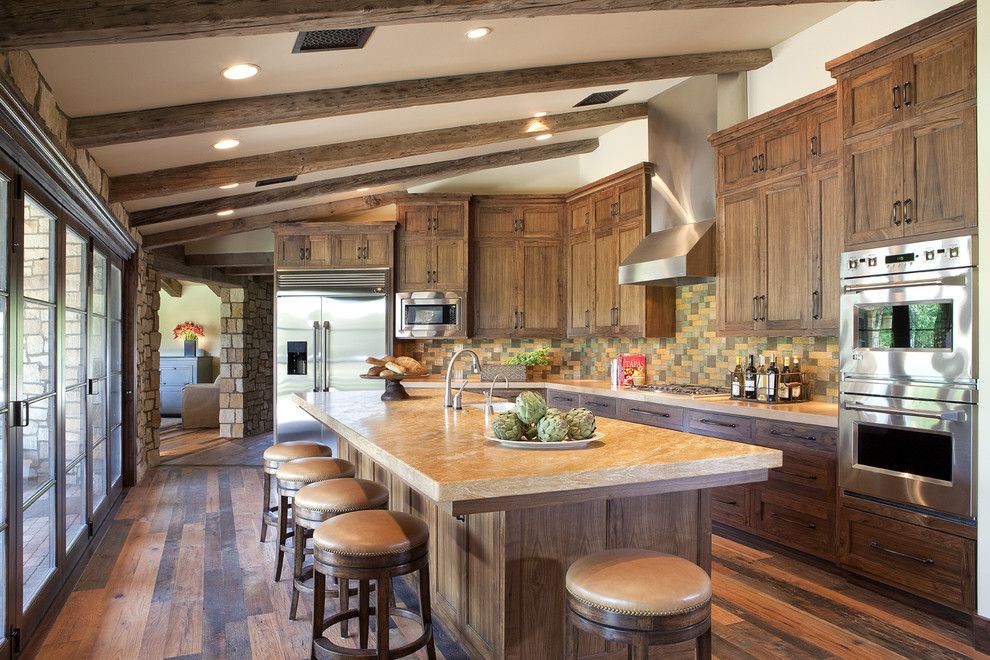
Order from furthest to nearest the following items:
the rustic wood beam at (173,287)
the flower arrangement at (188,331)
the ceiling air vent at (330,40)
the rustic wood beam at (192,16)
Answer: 1. the flower arrangement at (188,331)
2. the rustic wood beam at (173,287)
3. the ceiling air vent at (330,40)
4. the rustic wood beam at (192,16)

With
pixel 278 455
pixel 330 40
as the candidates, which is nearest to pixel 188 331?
pixel 278 455

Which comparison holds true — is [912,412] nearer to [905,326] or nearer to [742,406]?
[905,326]

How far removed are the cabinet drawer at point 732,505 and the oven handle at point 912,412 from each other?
945 millimetres

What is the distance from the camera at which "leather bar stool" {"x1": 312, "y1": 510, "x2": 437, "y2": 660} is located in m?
2.19

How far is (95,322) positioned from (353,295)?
8.01ft

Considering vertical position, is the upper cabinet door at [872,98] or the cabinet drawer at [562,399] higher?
the upper cabinet door at [872,98]

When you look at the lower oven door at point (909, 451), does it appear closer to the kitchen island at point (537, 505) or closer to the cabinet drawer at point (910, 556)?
the cabinet drawer at point (910, 556)

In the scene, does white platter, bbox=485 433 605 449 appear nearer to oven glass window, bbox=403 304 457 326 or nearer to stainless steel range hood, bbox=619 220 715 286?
stainless steel range hood, bbox=619 220 715 286

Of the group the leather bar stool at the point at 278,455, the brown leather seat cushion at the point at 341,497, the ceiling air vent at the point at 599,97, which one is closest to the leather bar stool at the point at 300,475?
the leather bar stool at the point at 278,455

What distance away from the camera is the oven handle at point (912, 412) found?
9.68 feet

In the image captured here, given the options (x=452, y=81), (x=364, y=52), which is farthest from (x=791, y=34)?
(x=364, y=52)

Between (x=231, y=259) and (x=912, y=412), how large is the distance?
744 cm

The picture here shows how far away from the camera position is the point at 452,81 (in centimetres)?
393

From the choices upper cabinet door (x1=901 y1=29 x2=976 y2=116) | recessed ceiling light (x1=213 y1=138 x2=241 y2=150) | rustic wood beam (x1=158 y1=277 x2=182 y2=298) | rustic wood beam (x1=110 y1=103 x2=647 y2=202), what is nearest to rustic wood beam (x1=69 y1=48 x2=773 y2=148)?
recessed ceiling light (x1=213 y1=138 x2=241 y2=150)
